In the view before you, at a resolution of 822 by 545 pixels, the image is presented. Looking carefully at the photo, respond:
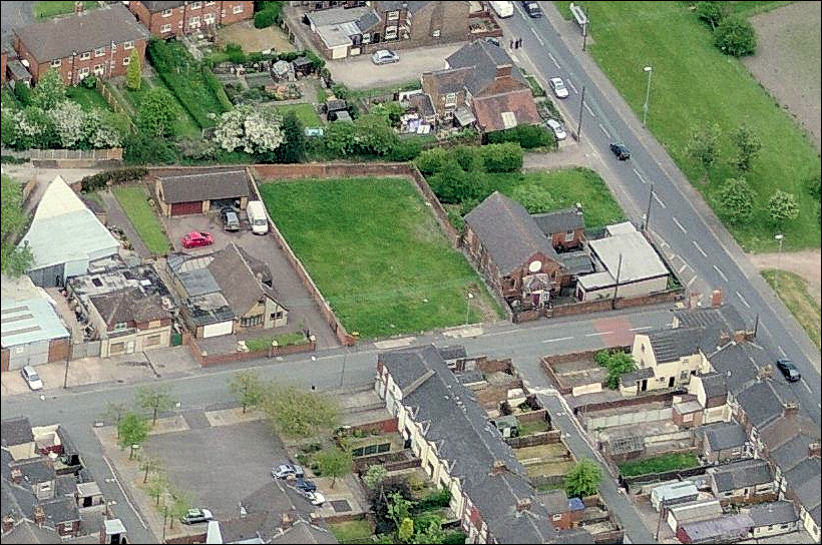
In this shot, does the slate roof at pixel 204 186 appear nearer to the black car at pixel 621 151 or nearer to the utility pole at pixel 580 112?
the utility pole at pixel 580 112

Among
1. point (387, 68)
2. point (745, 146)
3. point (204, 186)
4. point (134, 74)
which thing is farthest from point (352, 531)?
point (387, 68)

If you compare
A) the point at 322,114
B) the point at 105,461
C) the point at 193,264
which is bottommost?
the point at 105,461

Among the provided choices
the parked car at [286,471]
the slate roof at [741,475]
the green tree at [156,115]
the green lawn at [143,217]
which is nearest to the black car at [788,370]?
the slate roof at [741,475]

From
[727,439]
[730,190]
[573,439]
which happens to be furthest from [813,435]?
[730,190]

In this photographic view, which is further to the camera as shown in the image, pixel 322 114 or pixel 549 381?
pixel 322 114

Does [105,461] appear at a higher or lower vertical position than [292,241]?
lower

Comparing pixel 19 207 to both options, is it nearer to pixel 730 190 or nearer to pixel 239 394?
pixel 239 394
